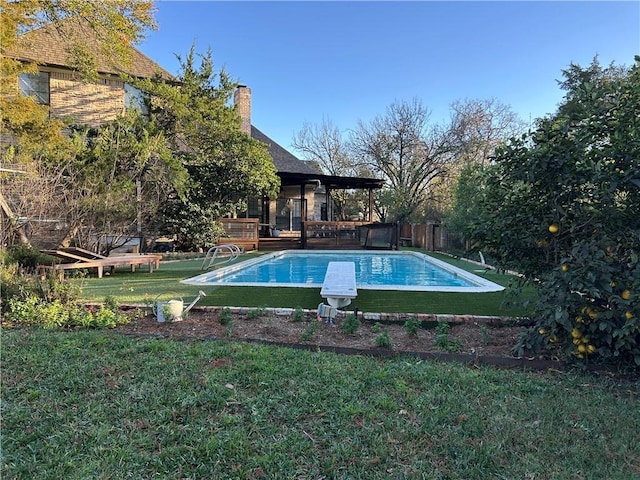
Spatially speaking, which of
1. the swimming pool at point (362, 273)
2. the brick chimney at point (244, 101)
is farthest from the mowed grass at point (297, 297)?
the brick chimney at point (244, 101)

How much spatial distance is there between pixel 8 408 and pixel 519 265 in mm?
4731

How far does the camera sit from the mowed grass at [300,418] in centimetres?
210

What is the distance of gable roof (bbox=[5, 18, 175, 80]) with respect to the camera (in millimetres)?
9219

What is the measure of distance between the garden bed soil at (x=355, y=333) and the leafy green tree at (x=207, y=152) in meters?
10.4

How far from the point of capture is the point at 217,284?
7957mm

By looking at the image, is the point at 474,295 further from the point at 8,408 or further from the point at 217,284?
the point at 8,408

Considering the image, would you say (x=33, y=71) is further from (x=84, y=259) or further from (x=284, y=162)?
(x=284, y=162)

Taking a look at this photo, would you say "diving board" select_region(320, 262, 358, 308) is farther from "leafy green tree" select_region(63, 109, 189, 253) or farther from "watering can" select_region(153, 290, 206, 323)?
"leafy green tree" select_region(63, 109, 189, 253)

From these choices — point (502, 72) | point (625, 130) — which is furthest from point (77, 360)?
point (502, 72)

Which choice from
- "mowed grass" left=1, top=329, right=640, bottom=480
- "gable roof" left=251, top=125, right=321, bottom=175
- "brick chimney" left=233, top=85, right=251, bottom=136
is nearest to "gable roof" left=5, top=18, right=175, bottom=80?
"brick chimney" left=233, top=85, right=251, bottom=136

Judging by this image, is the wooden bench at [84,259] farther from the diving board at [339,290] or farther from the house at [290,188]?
the house at [290,188]

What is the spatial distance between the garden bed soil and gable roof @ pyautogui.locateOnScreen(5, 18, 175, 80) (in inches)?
313

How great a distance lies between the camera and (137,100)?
1526cm

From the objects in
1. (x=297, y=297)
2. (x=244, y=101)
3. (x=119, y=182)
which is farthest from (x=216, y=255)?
(x=244, y=101)
